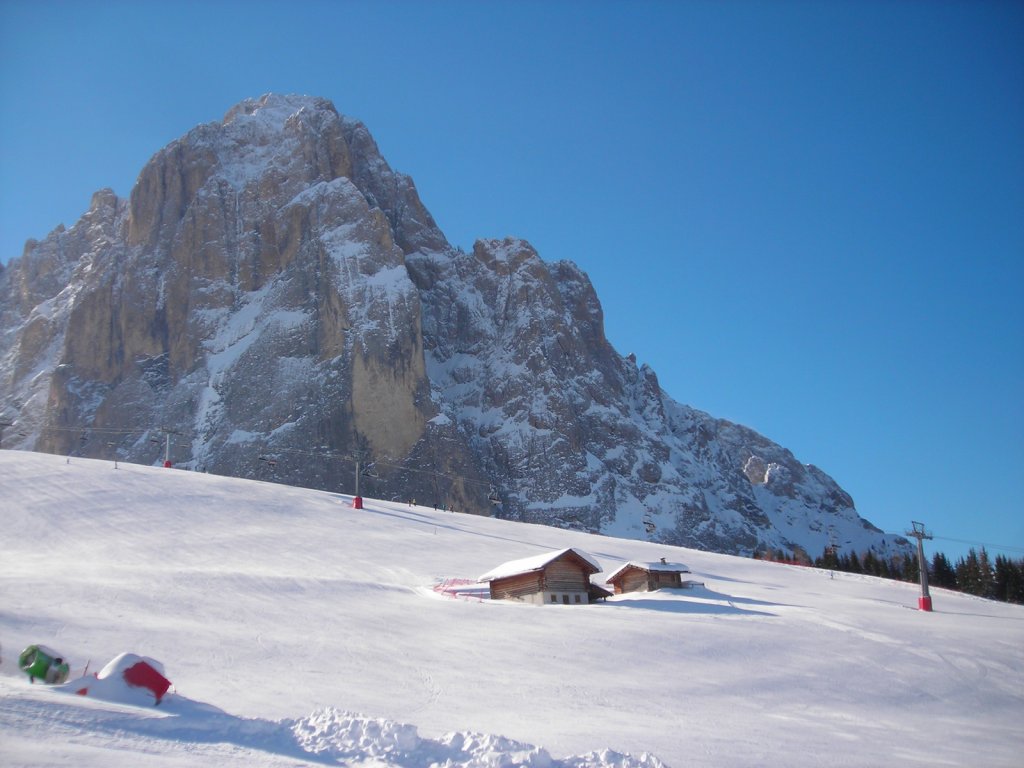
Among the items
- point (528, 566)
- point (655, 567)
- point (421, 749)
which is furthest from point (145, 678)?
point (655, 567)

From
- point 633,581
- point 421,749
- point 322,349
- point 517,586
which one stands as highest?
point 322,349

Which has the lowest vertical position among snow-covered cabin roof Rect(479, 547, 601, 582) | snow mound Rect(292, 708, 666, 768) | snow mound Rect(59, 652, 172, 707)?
snow mound Rect(292, 708, 666, 768)

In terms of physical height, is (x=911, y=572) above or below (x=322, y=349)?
below

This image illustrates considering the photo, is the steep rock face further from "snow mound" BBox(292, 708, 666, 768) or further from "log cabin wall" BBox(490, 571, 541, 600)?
"snow mound" BBox(292, 708, 666, 768)

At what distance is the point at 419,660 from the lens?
67.2 feet

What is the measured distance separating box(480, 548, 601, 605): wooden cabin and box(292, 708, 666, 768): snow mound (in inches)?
800

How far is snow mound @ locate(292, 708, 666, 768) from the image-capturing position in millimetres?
11523

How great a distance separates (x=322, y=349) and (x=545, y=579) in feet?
330

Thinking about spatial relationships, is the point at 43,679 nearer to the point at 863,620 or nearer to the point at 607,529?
the point at 863,620

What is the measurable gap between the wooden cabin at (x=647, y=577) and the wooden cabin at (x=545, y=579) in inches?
167

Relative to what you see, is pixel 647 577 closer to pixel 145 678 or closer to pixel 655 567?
pixel 655 567

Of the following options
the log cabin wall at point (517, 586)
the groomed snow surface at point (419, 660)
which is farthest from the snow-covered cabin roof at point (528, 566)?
the groomed snow surface at point (419, 660)

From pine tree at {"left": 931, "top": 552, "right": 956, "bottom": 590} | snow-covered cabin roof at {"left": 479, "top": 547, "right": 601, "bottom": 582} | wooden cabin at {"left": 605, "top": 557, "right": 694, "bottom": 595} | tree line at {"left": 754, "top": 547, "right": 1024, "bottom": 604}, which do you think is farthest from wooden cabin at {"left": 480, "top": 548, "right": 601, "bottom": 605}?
pine tree at {"left": 931, "top": 552, "right": 956, "bottom": 590}

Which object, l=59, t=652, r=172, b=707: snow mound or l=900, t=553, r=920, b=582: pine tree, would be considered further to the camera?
l=900, t=553, r=920, b=582: pine tree
